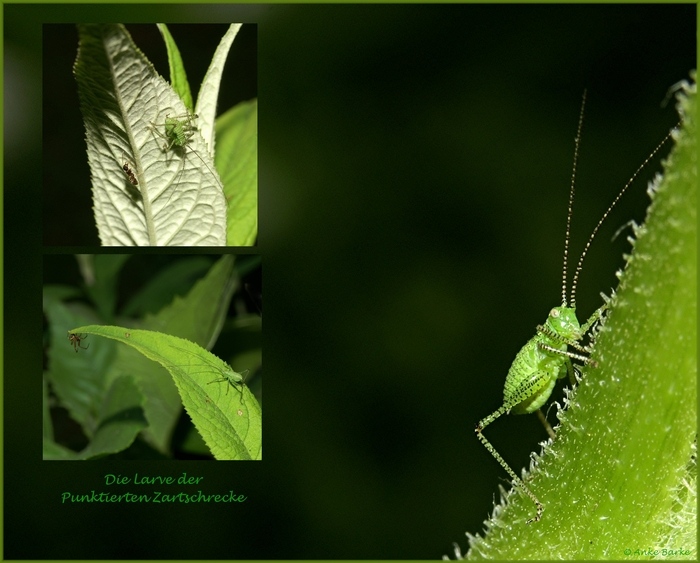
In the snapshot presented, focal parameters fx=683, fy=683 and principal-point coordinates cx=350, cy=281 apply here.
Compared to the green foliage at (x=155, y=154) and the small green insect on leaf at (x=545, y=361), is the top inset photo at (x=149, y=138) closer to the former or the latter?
the green foliage at (x=155, y=154)

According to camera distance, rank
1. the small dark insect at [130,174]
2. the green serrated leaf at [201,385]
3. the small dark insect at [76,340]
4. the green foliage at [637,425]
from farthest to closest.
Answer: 1. the small dark insect at [76,340]
2. the small dark insect at [130,174]
3. the green serrated leaf at [201,385]
4. the green foliage at [637,425]

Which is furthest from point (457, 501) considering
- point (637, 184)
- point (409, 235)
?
point (637, 184)

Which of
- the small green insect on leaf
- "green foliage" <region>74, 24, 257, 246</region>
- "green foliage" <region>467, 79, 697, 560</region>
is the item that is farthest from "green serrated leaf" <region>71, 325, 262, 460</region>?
the small green insect on leaf

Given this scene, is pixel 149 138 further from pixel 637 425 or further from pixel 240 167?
pixel 637 425

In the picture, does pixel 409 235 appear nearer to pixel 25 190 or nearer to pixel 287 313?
pixel 287 313

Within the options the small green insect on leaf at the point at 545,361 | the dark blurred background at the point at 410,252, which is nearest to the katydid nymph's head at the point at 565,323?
the small green insect on leaf at the point at 545,361

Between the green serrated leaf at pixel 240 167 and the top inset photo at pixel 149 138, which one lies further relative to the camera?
the green serrated leaf at pixel 240 167
